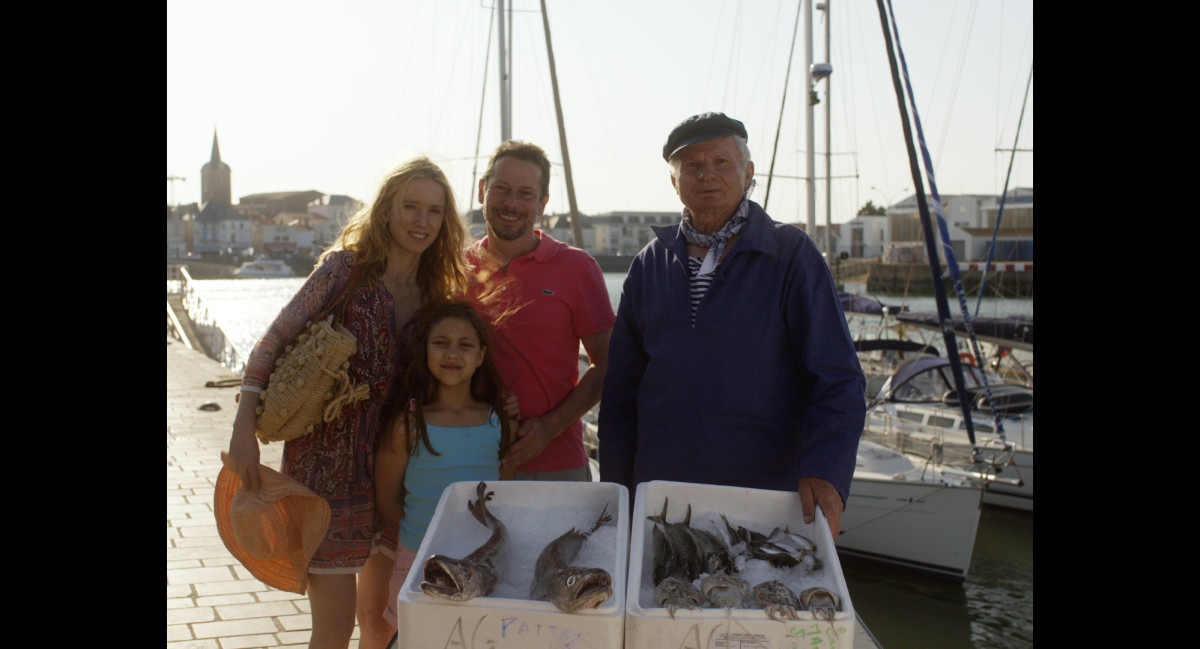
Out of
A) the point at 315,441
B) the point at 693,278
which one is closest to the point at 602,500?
the point at 693,278

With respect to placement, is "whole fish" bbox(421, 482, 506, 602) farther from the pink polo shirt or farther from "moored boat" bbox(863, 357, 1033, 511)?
"moored boat" bbox(863, 357, 1033, 511)

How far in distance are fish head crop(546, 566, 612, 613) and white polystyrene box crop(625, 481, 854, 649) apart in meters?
0.06

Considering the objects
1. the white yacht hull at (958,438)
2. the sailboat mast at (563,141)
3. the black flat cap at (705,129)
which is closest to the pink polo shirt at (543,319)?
the black flat cap at (705,129)

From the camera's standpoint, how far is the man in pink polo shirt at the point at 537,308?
2.95 m

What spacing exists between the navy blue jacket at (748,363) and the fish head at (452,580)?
0.98 m

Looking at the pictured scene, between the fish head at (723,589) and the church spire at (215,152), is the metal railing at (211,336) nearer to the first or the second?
the fish head at (723,589)

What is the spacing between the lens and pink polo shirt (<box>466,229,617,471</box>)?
2943 mm

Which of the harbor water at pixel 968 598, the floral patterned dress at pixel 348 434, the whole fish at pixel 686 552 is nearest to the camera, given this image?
the whole fish at pixel 686 552

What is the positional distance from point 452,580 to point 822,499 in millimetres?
947

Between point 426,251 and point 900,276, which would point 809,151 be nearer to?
point 426,251

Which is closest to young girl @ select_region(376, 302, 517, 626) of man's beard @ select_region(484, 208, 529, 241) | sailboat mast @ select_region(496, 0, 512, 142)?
man's beard @ select_region(484, 208, 529, 241)
